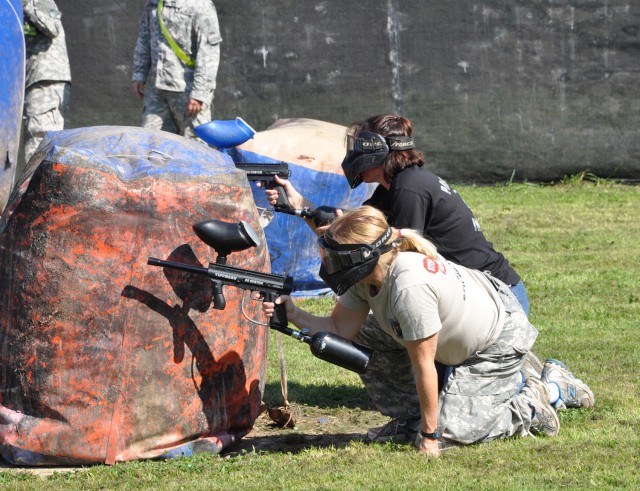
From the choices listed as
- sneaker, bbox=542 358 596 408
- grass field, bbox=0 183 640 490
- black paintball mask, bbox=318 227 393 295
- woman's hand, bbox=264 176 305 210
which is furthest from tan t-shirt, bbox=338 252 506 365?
woman's hand, bbox=264 176 305 210

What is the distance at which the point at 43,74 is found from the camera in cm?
819

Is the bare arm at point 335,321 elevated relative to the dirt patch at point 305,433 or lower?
elevated

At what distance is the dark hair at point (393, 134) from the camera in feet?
16.3

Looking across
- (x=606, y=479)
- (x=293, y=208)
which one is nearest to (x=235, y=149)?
(x=293, y=208)

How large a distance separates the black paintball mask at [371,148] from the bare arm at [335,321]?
0.71 m

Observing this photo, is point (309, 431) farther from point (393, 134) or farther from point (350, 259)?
point (393, 134)

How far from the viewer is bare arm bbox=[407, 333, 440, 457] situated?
421 centimetres

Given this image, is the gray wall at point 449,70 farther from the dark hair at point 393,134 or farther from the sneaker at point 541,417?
the sneaker at point 541,417

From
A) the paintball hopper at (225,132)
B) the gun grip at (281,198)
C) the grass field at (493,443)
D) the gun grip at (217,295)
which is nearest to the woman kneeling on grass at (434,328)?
the grass field at (493,443)

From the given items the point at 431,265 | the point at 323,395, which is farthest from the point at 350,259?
the point at 323,395

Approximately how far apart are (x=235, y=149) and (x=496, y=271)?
255cm

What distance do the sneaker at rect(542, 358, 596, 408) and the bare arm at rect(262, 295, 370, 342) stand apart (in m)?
1.08

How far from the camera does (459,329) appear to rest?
4383mm

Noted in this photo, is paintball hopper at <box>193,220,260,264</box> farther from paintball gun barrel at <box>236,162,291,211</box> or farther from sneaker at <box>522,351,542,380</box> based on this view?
sneaker at <box>522,351,542,380</box>
